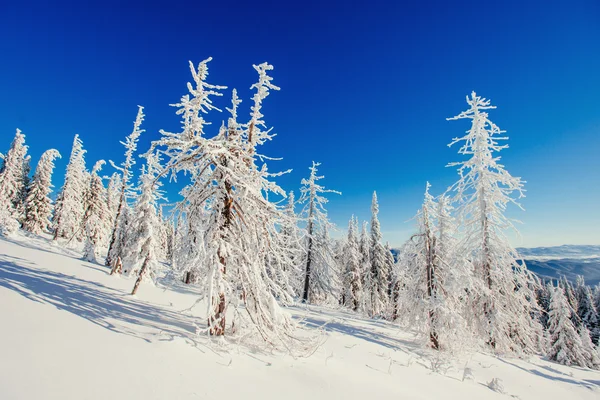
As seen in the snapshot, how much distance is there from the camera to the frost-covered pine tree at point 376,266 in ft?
121

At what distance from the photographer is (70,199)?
38844 mm

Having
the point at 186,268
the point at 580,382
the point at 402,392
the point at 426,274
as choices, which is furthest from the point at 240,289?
the point at 580,382

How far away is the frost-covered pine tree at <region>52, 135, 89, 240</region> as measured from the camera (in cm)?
3768

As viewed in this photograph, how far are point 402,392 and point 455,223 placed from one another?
12.5 m

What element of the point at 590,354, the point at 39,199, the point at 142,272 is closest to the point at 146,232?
the point at 142,272

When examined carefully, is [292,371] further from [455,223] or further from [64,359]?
[455,223]

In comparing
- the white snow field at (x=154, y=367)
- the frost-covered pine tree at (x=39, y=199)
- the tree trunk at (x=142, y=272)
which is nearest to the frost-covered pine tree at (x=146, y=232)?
the tree trunk at (x=142, y=272)

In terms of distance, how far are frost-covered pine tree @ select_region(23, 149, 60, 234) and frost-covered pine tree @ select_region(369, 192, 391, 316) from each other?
46665 millimetres

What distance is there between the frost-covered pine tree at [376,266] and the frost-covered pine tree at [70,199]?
1573 inches

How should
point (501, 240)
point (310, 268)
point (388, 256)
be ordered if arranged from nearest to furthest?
point (501, 240)
point (310, 268)
point (388, 256)

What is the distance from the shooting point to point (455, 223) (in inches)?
651

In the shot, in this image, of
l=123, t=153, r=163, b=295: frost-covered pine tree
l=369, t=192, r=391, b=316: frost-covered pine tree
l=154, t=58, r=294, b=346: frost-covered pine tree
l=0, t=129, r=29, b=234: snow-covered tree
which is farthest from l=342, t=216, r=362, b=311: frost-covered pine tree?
l=0, t=129, r=29, b=234: snow-covered tree

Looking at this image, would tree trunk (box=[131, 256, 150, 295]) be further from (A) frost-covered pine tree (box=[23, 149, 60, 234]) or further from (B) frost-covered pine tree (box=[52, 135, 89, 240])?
(A) frost-covered pine tree (box=[23, 149, 60, 234])

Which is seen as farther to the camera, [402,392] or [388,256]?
[388,256]
